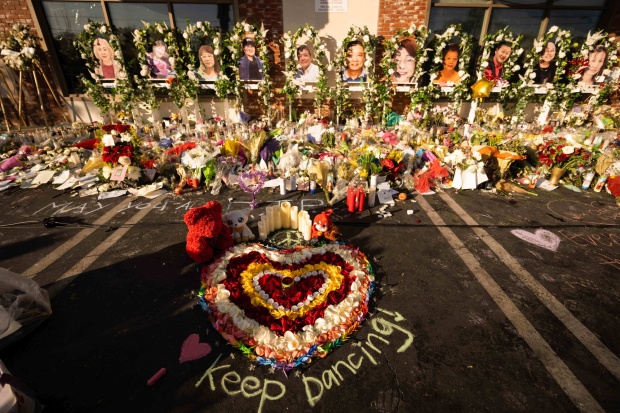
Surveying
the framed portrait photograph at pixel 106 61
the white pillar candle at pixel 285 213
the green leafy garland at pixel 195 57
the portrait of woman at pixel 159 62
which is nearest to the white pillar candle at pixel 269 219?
the white pillar candle at pixel 285 213

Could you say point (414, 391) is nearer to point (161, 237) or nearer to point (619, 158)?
point (161, 237)

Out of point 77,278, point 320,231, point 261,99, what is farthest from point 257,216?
point 261,99

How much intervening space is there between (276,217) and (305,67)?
23.7 ft

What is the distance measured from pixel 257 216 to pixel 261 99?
22.3 feet

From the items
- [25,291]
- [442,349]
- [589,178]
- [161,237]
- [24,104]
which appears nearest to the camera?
[442,349]

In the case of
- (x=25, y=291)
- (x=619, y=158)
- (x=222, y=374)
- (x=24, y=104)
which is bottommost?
(x=222, y=374)

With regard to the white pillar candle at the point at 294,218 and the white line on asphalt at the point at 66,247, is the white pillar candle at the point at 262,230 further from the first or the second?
the white line on asphalt at the point at 66,247

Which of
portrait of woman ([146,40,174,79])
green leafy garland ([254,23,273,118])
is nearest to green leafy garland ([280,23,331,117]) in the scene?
green leafy garland ([254,23,273,118])

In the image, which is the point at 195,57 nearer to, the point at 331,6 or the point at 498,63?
the point at 331,6

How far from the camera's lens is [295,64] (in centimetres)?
975

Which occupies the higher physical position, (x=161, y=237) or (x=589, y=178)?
(x=589, y=178)

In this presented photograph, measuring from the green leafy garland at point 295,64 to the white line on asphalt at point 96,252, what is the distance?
6386mm

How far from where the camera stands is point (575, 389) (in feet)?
8.64

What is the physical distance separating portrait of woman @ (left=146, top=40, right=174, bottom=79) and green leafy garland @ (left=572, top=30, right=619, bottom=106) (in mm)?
13877
